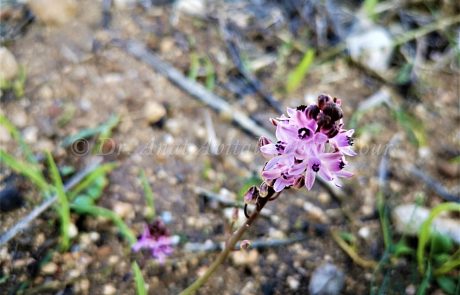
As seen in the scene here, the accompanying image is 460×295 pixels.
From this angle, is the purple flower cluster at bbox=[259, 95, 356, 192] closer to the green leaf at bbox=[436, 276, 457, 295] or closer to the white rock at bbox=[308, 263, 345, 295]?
the white rock at bbox=[308, 263, 345, 295]

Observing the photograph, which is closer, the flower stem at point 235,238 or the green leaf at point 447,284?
the flower stem at point 235,238

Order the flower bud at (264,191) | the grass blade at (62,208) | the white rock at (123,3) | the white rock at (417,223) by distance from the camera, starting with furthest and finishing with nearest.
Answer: the white rock at (123,3) → the white rock at (417,223) → the grass blade at (62,208) → the flower bud at (264,191)

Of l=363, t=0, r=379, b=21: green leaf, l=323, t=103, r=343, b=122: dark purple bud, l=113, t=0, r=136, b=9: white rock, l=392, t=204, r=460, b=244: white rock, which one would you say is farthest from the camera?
l=363, t=0, r=379, b=21: green leaf

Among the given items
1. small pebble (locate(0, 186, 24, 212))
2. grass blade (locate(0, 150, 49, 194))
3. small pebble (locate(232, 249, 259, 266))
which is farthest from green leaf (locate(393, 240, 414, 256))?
small pebble (locate(0, 186, 24, 212))

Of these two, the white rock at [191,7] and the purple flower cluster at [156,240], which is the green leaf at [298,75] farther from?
the purple flower cluster at [156,240]

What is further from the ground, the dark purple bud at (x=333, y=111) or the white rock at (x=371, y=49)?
the dark purple bud at (x=333, y=111)

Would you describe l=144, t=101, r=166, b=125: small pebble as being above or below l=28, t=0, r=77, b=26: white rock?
below

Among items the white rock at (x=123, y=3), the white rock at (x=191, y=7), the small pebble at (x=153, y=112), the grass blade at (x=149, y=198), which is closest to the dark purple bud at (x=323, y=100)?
the grass blade at (x=149, y=198)

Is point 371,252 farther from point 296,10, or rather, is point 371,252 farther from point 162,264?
point 296,10
